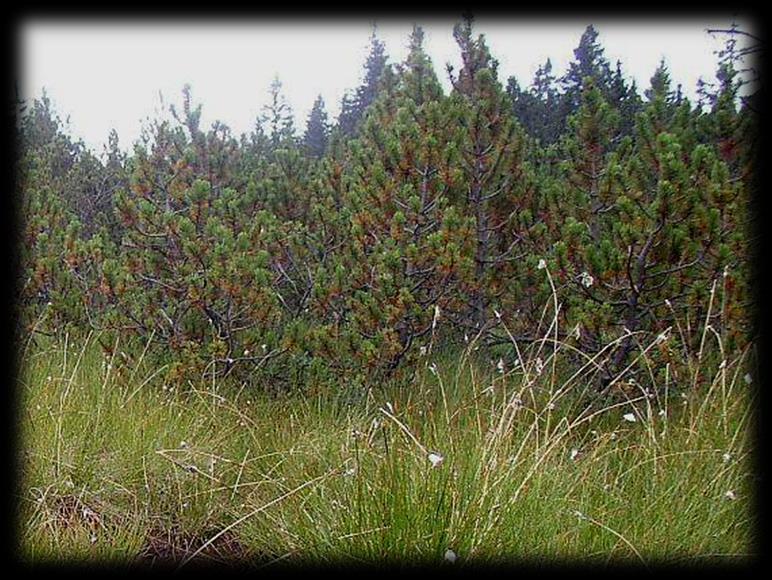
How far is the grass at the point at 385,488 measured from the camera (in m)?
1.83

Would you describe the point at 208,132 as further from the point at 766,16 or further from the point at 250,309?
the point at 766,16

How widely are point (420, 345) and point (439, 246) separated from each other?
586 mm

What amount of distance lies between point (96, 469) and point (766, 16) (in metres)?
2.97

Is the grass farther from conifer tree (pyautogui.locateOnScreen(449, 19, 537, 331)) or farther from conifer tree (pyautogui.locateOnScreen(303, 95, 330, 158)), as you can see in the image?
conifer tree (pyautogui.locateOnScreen(303, 95, 330, 158))

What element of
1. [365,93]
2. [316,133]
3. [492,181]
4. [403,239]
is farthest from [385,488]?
[316,133]

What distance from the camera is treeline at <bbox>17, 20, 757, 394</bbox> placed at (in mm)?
3164

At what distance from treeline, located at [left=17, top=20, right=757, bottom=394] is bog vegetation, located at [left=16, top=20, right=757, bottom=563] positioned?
18 mm

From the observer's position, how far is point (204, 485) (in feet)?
7.75

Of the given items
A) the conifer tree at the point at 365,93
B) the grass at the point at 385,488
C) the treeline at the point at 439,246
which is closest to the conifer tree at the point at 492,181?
the treeline at the point at 439,246

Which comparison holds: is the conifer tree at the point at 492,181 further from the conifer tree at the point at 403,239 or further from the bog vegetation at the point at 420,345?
the conifer tree at the point at 403,239

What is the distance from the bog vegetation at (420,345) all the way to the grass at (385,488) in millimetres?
10

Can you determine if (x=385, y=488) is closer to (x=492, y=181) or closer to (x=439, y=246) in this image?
(x=439, y=246)

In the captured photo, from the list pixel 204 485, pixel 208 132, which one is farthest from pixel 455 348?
pixel 208 132

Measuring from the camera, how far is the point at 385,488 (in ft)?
6.17
